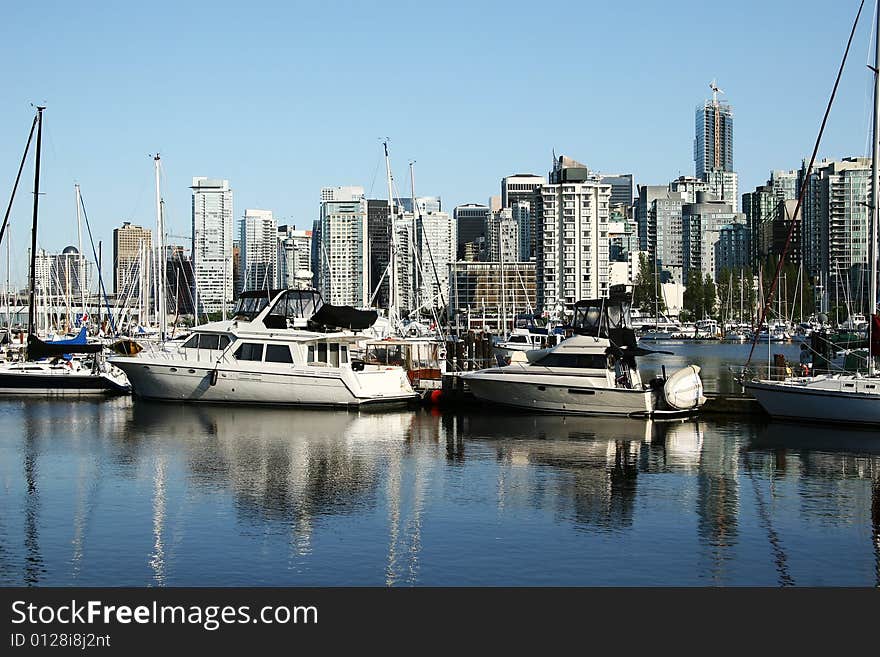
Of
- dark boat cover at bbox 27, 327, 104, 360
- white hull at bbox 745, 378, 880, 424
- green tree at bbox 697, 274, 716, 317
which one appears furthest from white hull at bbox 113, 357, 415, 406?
green tree at bbox 697, 274, 716, 317

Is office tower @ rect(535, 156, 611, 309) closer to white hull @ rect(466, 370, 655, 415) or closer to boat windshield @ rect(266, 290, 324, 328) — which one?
boat windshield @ rect(266, 290, 324, 328)

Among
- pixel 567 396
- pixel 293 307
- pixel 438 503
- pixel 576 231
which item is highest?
pixel 576 231

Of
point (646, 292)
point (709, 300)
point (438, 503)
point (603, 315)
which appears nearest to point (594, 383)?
point (603, 315)

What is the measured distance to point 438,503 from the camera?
86.2 ft

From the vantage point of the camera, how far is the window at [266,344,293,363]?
1762 inches

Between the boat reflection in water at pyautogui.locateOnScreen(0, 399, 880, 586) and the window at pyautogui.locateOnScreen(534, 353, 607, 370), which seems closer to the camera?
the boat reflection in water at pyautogui.locateOnScreen(0, 399, 880, 586)

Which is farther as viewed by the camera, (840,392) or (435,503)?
(840,392)

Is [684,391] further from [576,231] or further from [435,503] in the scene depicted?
[576,231]

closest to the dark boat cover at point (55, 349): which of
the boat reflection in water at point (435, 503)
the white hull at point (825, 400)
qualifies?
the boat reflection in water at point (435, 503)

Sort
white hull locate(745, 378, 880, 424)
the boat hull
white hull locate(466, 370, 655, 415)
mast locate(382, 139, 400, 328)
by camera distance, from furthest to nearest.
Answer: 1. mast locate(382, 139, 400, 328)
2. the boat hull
3. white hull locate(466, 370, 655, 415)
4. white hull locate(745, 378, 880, 424)

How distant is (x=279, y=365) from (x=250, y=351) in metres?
1.23

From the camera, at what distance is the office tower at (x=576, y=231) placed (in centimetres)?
18138
